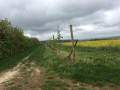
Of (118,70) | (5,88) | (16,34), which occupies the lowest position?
(5,88)

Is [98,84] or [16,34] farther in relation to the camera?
[16,34]

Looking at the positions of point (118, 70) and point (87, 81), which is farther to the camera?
point (118, 70)

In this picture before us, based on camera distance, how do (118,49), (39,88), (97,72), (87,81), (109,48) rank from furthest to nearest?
1. (109,48)
2. (118,49)
3. (97,72)
4. (87,81)
5. (39,88)

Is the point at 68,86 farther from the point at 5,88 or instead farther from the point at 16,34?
the point at 16,34

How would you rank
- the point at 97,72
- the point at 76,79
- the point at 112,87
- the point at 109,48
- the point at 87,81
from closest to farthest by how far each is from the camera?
the point at 112,87, the point at 87,81, the point at 76,79, the point at 97,72, the point at 109,48

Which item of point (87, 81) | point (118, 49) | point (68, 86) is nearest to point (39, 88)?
point (68, 86)

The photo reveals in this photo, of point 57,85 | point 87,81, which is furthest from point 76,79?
point 57,85

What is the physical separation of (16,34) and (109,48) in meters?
19.3

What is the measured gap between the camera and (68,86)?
4980 mm

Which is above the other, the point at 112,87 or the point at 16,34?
the point at 16,34

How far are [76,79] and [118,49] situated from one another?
13420 mm

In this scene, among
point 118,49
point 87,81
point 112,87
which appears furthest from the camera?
point 118,49

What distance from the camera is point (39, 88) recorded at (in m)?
4.96

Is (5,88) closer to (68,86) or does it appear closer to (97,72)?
(68,86)
